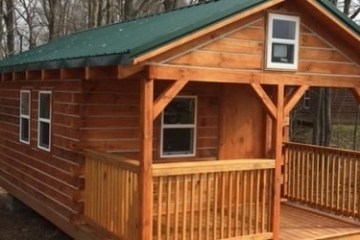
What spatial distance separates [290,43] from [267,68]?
0.61m

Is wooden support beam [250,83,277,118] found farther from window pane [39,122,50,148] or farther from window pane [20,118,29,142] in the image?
window pane [20,118,29,142]

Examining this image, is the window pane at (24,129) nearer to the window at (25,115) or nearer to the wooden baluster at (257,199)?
the window at (25,115)

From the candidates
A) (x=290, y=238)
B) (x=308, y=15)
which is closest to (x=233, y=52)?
(x=308, y=15)

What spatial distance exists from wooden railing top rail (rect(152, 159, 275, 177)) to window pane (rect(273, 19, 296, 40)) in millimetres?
1875

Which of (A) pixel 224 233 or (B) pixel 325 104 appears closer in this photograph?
(A) pixel 224 233

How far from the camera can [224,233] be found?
733cm

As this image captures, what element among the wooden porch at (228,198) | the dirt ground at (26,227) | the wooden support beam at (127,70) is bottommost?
the dirt ground at (26,227)

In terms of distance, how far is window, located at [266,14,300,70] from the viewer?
7.62 m

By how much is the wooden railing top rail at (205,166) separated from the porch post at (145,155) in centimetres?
14

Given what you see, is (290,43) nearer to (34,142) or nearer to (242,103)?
(242,103)

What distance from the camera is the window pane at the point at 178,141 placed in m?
9.12

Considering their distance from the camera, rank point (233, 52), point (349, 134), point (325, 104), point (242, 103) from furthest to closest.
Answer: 1. point (349, 134)
2. point (325, 104)
3. point (242, 103)
4. point (233, 52)

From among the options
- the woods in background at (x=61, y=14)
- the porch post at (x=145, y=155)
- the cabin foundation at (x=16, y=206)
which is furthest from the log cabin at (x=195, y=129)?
the woods in background at (x=61, y=14)

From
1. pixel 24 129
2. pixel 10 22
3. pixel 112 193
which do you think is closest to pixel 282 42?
pixel 112 193
